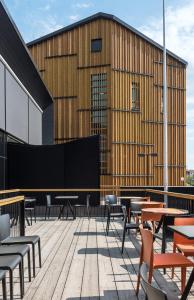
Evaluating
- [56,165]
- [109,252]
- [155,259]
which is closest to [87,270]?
[109,252]

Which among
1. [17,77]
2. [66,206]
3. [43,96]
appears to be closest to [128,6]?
[17,77]

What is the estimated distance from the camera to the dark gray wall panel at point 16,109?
13662 millimetres

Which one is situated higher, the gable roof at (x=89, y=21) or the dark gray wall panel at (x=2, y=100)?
the gable roof at (x=89, y=21)

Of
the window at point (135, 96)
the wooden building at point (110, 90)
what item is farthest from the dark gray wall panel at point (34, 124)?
the window at point (135, 96)

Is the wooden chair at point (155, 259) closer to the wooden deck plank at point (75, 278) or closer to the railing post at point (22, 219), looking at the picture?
the wooden deck plank at point (75, 278)

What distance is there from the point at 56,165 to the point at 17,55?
5.05 meters

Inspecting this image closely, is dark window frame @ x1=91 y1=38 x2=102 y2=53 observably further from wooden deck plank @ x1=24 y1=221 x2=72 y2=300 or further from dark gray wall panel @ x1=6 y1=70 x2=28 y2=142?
wooden deck plank @ x1=24 y1=221 x2=72 y2=300

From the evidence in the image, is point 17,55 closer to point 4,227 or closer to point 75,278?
point 4,227

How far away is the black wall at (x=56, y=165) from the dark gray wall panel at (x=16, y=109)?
93 cm

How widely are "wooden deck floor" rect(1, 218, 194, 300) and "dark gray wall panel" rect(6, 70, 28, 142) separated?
19.1 ft

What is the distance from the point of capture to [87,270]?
5.74 metres

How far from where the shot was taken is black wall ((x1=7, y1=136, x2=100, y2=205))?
51.9 feet

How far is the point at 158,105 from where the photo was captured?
94.7 ft

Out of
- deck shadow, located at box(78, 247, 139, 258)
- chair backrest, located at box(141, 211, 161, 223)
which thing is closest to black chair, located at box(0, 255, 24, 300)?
deck shadow, located at box(78, 247, 139, 258)
